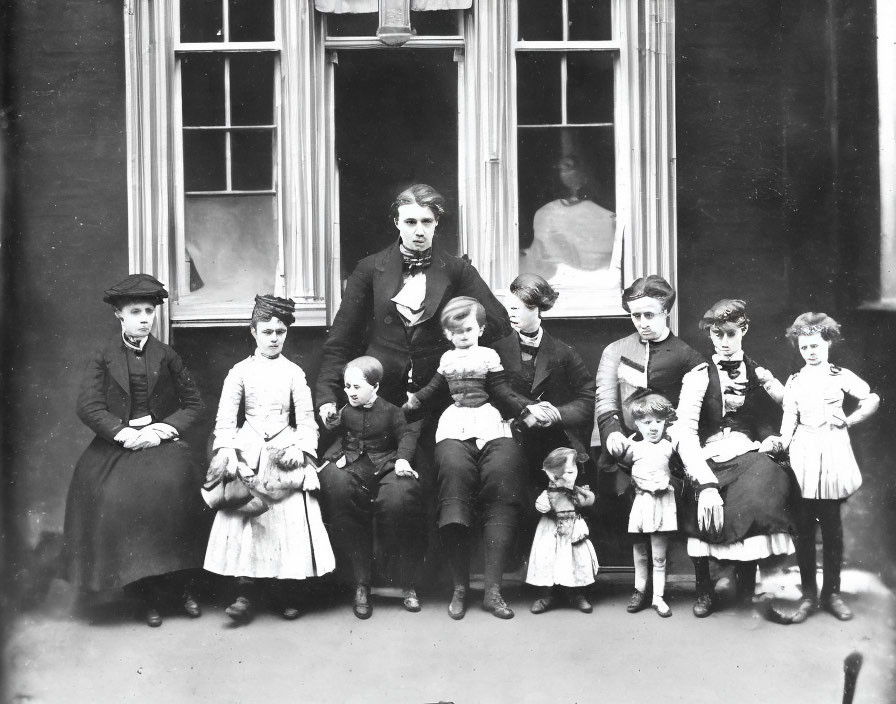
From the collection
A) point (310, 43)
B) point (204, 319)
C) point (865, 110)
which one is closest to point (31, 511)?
point (204, 319)

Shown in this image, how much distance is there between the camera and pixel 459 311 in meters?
4.68

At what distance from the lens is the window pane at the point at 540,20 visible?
5.01 meters

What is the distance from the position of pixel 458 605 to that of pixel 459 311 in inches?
54.3

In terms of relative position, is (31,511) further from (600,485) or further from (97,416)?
(600,485)

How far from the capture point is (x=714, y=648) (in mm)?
4398

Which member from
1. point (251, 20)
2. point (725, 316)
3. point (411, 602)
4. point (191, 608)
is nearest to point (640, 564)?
point (411, 602)

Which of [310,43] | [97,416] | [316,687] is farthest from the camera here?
[310,43]

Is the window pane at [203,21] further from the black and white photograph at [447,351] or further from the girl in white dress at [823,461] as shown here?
the girl in white dress at [823,461]

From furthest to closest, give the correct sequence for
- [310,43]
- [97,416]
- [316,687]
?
[310,43], [97,416], [316,687]

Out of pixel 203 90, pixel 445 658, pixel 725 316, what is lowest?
pixel 445 658

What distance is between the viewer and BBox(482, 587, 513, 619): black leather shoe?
177 inches

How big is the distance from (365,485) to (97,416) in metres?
1.30

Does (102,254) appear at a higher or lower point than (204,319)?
higher

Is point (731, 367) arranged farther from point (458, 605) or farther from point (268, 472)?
point (268, 472)
